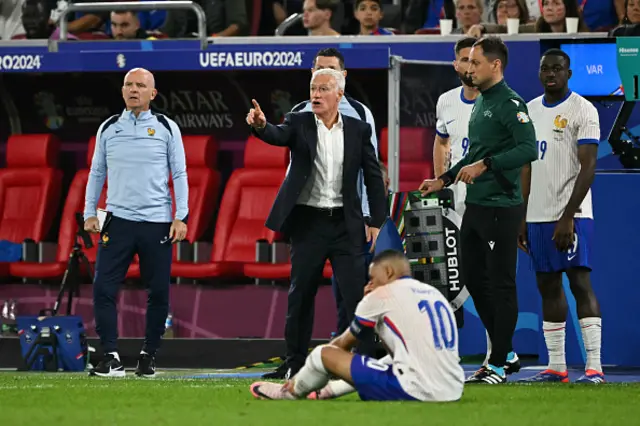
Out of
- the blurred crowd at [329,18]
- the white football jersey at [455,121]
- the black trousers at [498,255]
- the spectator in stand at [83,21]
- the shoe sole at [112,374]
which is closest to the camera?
the black trousers at [498,255]

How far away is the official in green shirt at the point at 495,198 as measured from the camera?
323 inches

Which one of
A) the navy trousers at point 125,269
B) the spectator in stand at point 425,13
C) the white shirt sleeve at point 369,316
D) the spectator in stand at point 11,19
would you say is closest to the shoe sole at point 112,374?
the navy trousers at point 125,269

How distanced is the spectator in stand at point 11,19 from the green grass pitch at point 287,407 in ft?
20.8

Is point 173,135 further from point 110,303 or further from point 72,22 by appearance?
point 72,22

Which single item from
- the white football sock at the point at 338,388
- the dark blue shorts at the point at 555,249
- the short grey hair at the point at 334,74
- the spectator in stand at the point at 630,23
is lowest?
the white football sock at the point at 338,388

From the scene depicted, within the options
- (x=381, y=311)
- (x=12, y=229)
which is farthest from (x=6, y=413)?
(x=12, y=229)

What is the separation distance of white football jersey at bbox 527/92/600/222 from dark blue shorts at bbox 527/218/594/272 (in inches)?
2.6

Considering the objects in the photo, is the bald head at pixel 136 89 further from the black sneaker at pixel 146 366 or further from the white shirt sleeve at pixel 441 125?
the white shirt sleeve at pixel 441 125

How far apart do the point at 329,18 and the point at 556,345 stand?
4376 mm

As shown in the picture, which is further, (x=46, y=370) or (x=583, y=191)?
(x=46, y=370)

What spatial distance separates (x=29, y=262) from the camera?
13.2m

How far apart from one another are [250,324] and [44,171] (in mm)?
2656

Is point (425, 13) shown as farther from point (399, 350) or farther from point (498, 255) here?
point (399, 350)

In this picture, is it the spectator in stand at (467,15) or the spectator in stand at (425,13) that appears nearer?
the spectator in stand at (467,15)
